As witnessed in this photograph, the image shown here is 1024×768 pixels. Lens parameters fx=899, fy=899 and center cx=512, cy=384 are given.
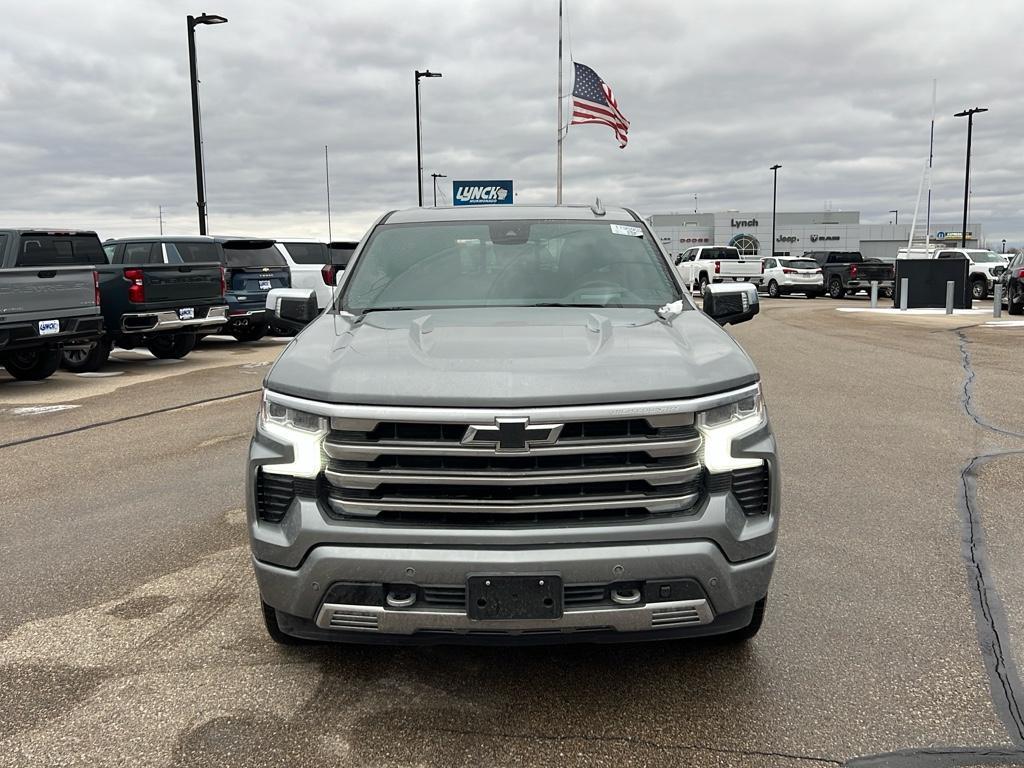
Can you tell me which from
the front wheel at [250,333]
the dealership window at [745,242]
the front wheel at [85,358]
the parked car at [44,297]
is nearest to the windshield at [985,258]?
the front wheel at [250,333]

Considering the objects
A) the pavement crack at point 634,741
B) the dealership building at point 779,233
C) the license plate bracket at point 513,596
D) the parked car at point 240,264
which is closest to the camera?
the license plate bracket at point 513,596

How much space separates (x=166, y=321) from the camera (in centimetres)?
1338

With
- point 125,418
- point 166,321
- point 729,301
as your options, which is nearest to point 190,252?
point 166,321

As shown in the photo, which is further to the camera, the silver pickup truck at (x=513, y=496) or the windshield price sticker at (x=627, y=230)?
the windshield price sticker at (x=627, y=230)

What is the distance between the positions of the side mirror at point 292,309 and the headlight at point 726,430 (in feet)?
8.02

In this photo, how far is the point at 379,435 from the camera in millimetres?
2938

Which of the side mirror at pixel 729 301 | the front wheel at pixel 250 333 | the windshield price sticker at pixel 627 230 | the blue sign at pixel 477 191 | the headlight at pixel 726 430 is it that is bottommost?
the front wheel at pixel 250 333

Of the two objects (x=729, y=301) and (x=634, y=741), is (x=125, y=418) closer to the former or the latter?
(x=729, y=301)

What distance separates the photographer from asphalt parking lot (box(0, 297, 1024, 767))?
2994 millimetres

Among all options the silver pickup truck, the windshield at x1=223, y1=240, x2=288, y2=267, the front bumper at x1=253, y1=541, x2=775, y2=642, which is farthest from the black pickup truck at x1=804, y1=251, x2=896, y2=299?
the front bumper at x1=253, y1=541, x2=775, y2=642

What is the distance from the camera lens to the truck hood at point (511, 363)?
290 cm

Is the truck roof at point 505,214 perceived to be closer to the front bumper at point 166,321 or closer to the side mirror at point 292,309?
the side mirror at point 292,309

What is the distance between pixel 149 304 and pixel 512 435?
38.2 feet

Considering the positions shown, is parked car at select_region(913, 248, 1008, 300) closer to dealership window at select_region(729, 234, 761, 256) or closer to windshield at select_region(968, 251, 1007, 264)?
windshield at select_region(968, 251, 1007, 264)
